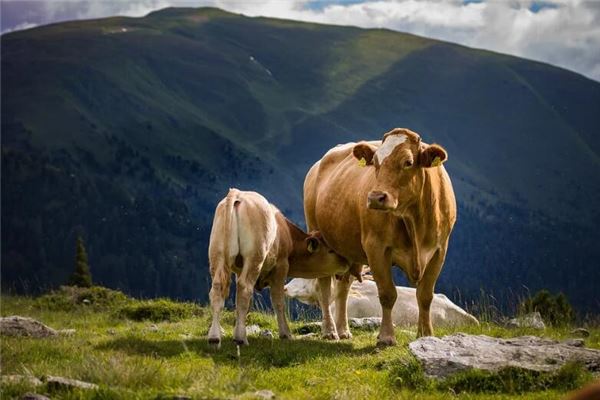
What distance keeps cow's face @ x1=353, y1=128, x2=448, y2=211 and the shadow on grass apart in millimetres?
2504

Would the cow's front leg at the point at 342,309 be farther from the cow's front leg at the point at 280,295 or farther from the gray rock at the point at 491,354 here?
Answer: the gray rock at the point at 491,354

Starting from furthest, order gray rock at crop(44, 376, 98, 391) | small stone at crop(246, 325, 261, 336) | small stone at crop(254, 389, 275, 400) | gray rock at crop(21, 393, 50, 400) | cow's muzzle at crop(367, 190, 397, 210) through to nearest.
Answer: small stone at crop(246, 325, 261, 336) < cow's muzzle at crop(367, 190, 397, 210) < gray rock at crop(44, 376, 98, 391) < small stone at crop(254, 389, 275, 400) < gray rock at crop(21, 393, 50, 400)

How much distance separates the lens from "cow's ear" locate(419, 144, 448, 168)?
13.8 m

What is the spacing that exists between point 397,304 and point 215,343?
791cm

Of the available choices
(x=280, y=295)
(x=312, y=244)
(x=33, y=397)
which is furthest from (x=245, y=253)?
(x=33, y=397)

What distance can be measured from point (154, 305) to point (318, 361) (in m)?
9.31

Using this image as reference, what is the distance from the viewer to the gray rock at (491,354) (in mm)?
10914

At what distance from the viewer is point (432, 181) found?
1464 cm

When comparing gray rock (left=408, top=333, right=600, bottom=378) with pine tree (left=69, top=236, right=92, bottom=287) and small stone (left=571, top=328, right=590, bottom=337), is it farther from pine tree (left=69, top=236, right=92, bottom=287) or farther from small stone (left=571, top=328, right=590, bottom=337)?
pine tree (left=69, top=236, right=92, bottom=287)

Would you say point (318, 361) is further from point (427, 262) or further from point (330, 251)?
point (330, 251)

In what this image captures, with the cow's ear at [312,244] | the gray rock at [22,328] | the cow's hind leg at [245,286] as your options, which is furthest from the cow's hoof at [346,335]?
the gray rock at [22,328]

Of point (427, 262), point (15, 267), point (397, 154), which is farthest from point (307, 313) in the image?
point (15, 267)

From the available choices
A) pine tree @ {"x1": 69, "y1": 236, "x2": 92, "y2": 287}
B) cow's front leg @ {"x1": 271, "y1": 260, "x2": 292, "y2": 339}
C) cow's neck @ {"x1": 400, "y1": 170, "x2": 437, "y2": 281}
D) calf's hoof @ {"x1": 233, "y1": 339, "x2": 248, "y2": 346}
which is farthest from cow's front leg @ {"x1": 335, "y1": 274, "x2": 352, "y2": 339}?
pine tree @ {"x1": 69, "y1": 236, "x2": 92, "y2": 287}

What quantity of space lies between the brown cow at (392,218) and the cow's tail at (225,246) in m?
2.22
